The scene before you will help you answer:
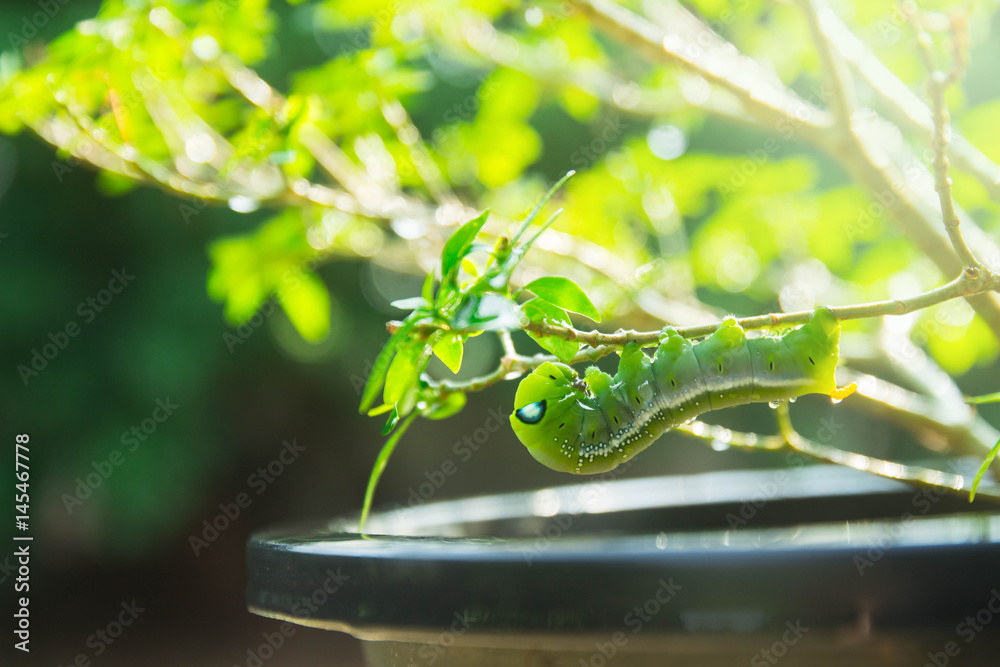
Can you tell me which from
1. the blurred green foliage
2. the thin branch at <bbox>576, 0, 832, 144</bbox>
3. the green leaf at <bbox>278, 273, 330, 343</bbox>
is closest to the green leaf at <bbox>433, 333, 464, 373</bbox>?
the blurred green foliage

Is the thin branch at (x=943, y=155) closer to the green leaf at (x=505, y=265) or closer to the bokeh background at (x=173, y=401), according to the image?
the green leaf at (x=505, y=265)

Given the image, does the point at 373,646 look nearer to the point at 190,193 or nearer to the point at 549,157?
the point at 190,193

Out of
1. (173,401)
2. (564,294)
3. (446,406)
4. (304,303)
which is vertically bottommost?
(173,401)

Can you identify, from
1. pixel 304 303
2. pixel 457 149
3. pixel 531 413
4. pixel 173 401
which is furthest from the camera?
pixel 173 401

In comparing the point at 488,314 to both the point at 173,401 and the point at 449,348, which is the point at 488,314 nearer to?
the point at 449,348

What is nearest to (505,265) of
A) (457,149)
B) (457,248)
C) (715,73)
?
(457,248)

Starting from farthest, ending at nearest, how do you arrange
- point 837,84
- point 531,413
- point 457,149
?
point 457,149
point 837,84
point 531,413

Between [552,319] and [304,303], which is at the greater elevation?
[552,319]
